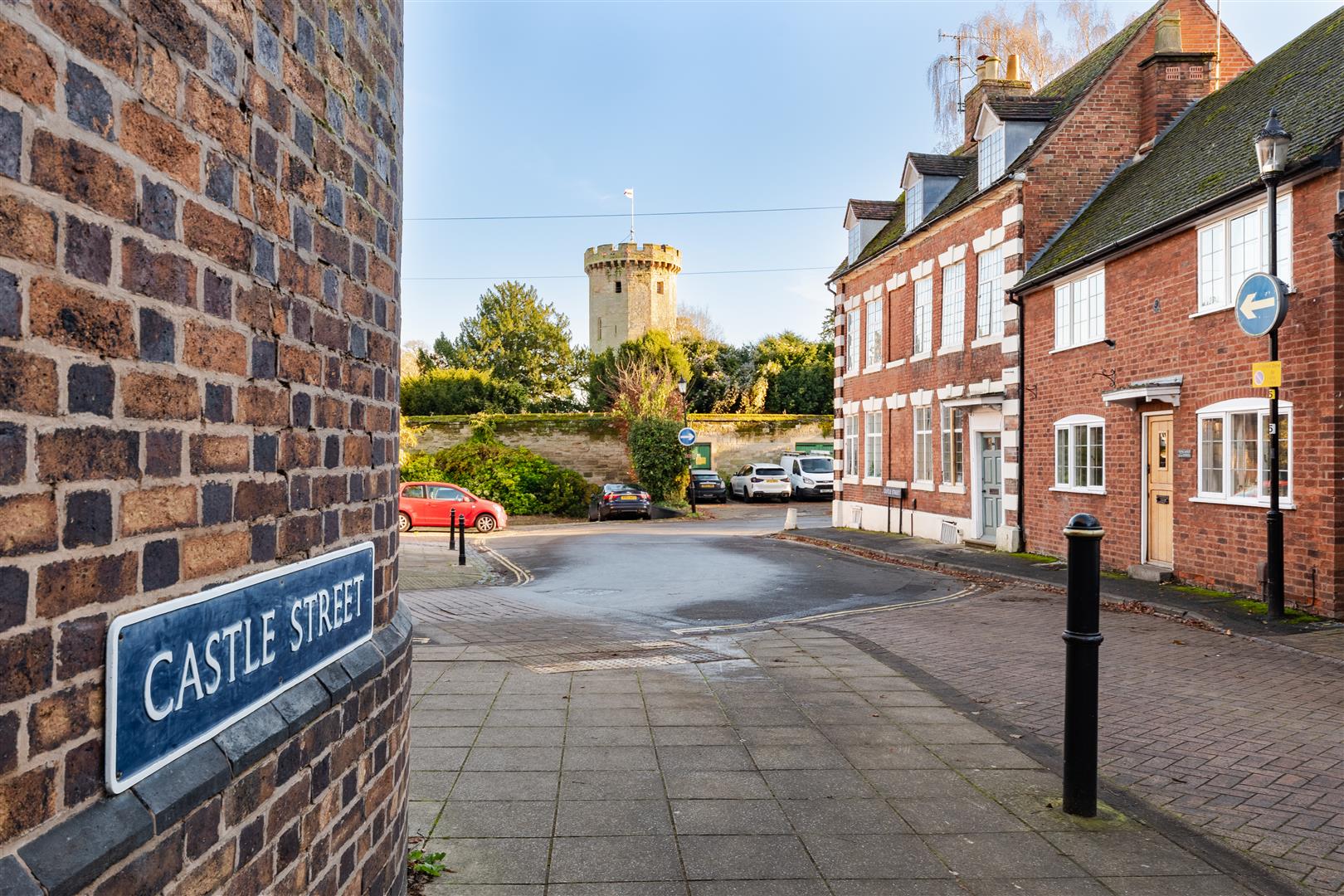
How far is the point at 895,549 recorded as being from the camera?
19.4m

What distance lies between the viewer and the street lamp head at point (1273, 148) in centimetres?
1019

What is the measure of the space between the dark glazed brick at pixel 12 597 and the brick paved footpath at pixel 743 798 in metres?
2.68

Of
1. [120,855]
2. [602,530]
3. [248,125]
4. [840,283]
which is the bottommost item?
[602,530]

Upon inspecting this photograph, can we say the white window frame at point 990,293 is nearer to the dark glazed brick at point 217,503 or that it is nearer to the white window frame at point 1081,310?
the white window frame at point 1081,310

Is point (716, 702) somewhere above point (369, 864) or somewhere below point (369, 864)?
below

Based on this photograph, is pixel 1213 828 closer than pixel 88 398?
No

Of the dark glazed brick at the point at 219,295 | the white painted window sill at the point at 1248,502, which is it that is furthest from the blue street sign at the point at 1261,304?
the dark glazed brick at the point at 219,295

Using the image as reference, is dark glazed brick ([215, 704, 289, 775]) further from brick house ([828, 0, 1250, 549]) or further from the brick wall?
brick house ([828, 0, 1250, 549])

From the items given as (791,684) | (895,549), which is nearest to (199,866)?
(791,684)

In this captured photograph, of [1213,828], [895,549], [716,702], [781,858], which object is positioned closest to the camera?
[781,858]

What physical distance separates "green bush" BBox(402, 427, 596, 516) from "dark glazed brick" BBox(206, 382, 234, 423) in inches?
1234

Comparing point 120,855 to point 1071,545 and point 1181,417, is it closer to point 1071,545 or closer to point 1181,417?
point 1071,545

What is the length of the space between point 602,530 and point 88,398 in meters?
24.8

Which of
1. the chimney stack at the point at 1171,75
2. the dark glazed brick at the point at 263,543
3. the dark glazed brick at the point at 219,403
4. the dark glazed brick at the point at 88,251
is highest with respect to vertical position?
the chimney stack at the point at 1171,75
